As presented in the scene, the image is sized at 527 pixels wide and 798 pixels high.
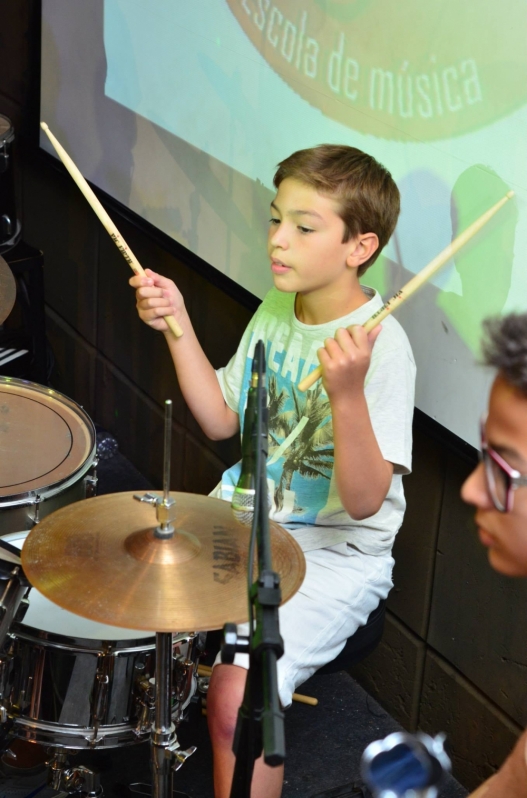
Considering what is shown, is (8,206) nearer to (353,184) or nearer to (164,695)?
(353,184)

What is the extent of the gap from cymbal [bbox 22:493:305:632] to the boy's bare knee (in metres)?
0.28

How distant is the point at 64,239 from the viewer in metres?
3.34

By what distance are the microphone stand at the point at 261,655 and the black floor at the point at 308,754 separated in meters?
1.00

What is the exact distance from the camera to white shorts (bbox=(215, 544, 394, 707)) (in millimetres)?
1593

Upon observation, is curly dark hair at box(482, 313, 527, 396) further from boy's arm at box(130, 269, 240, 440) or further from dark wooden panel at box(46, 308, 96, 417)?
dark wooden panel at box(46, 308, 96, 417)

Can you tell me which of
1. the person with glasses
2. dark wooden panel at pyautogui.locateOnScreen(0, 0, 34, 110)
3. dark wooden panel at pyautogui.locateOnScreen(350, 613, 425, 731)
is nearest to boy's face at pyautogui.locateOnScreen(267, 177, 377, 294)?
the person with glasses

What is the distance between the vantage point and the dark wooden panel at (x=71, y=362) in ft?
11.0

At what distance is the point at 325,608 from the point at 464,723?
0.55 m

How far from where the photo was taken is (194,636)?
164 cm

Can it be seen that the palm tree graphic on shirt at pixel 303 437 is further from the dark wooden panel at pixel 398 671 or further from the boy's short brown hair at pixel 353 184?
the dark wooden panel at pixel 398 671

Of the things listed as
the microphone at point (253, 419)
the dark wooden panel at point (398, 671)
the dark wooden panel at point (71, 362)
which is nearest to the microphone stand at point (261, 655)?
the microphone at point (253, 419)

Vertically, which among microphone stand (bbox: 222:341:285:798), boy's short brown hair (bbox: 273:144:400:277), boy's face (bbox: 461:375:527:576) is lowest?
microphone stand (bbox: 222:341:285:798)

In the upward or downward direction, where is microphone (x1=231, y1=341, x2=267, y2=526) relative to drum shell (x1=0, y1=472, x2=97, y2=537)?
upward

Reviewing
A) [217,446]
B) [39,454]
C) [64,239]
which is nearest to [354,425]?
[39,454]
